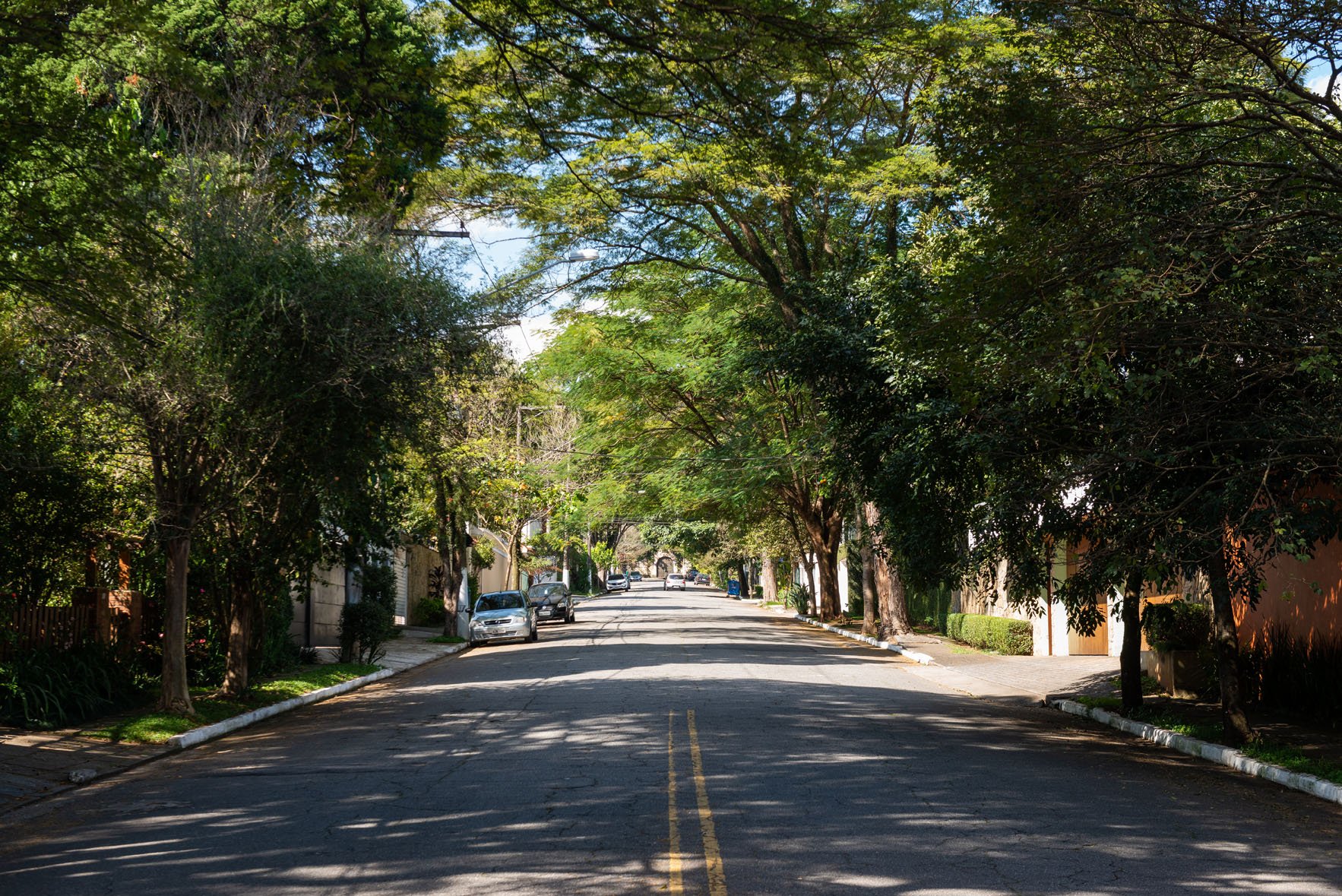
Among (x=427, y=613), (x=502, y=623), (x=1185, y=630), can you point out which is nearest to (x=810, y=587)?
(x=427, y=613)

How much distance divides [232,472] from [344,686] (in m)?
6.60

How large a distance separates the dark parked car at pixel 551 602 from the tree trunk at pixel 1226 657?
33652mm

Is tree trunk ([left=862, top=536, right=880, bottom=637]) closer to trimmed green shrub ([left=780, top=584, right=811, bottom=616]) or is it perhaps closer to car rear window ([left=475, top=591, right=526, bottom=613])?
car rear window ([left=475, top=591, right=526, bottom=613])

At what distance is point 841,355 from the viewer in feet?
55.8

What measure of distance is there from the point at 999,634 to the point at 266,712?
1682 centimetres

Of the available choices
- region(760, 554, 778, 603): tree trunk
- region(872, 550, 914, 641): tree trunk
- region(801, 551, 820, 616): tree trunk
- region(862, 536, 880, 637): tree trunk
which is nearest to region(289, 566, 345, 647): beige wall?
region(872, 550, 914, 641): tree trunk

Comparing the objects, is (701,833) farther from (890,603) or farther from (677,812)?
(890,603)

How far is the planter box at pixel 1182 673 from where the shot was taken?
→ 17.7 m

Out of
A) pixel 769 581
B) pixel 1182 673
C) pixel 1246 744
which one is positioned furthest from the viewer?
pixel 769 581

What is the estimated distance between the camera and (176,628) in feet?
50.8

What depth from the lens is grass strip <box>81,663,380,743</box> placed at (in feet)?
45.7

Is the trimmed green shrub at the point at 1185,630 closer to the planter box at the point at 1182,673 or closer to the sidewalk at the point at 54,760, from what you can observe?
the planter box at the point at 1182,673

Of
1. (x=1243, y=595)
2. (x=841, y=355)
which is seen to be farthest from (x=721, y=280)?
(x=1243, y=595)

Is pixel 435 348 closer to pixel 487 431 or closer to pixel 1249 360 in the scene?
pixel 1249 360
